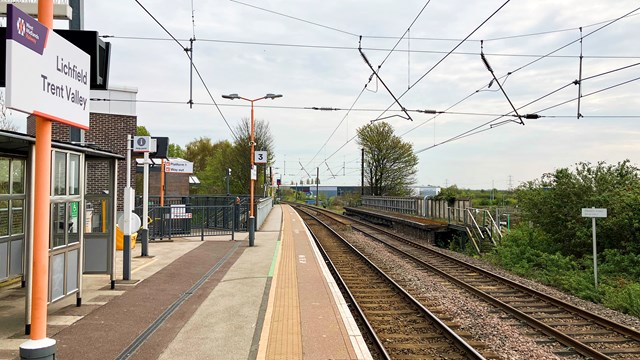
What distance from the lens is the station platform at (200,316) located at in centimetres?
605

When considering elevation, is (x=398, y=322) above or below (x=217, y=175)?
below

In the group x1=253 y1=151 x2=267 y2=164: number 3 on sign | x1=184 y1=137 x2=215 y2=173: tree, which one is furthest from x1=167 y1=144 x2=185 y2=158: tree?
x1=253 y1=151 x2=267 y2=164: number 3 on sign

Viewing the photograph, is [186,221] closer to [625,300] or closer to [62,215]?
[62,215]

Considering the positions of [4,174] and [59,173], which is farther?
[4,174]

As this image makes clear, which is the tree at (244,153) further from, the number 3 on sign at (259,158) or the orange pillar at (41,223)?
the orange pillar at (41,223)

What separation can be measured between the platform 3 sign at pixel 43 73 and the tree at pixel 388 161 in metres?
52.5

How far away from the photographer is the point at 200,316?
775cm

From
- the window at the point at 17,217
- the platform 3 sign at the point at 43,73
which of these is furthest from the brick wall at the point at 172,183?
the platform 3 sign at the point at 43,73

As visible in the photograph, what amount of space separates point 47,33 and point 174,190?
35991 mm

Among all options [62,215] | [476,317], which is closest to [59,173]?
[62,215]

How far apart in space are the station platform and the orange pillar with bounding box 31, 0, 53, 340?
196 centimetres

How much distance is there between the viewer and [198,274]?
1168 centimetres

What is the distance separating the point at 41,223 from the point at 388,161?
5382cm

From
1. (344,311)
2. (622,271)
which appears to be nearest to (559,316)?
(344,311)
